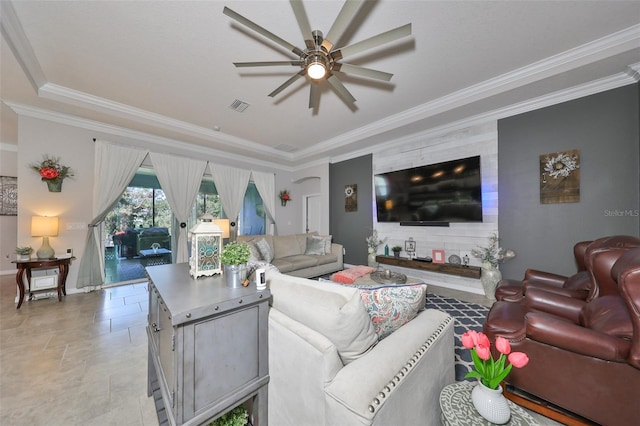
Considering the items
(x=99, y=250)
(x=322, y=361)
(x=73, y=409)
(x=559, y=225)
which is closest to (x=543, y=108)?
(x=559, y=225)

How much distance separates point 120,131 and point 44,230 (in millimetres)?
2011

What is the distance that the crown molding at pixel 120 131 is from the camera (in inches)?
135

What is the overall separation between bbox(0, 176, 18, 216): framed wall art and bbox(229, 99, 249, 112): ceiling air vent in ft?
19.3

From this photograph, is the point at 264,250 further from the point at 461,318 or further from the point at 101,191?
the point at 461,318

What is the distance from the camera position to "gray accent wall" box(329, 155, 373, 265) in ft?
17.5

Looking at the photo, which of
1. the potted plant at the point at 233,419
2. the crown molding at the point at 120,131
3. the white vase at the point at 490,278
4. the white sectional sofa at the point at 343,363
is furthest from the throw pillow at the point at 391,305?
the crown molding at the point at 120,131

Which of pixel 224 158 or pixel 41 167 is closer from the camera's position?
pixel 41 167

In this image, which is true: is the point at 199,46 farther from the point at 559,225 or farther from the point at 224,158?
the point at 559,225

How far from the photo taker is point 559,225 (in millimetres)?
3037

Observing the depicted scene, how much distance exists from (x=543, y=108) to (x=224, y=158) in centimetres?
605

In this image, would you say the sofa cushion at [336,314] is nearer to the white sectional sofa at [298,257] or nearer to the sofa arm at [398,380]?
the sofa arm at [398,380]

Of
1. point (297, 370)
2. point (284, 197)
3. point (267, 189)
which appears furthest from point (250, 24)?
point (284, 197)

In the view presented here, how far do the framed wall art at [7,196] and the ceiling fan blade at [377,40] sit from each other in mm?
7819

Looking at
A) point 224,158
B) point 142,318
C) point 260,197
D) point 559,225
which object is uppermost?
point 224,158
